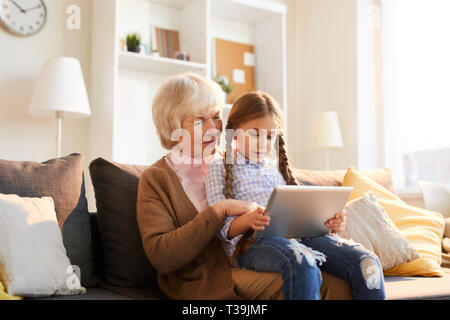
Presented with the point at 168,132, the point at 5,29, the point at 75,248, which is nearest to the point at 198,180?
the point at 168,132

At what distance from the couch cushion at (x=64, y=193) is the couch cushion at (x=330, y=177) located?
35.6 inches

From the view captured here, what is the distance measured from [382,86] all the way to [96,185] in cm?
265

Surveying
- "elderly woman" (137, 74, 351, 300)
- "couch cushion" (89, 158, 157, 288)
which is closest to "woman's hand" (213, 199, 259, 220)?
"elderly woman" (137, 74, 351, 300)

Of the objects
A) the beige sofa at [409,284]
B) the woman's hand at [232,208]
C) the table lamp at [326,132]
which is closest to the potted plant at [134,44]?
the table lamp at [326,132]

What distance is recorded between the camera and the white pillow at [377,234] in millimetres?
1678

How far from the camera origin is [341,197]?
1.25 metres

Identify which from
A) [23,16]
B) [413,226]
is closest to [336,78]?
[413,226]

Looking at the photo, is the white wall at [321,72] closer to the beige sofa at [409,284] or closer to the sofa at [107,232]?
the beige sofa at [409,284]

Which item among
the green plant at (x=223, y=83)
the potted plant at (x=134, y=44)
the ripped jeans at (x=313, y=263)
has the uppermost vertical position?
the potted plant at (x=134, y=44)

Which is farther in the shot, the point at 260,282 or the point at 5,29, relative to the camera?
the point at 5,29

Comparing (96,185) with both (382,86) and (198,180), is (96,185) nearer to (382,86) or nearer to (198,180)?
(198,180)

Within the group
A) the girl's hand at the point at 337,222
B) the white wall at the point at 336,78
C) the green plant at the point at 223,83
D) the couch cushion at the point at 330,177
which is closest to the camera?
the girl's hand at the point at 337,222
